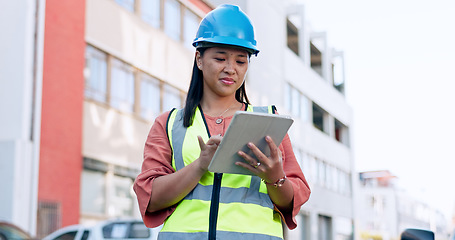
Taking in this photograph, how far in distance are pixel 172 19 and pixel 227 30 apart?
68.6 ft

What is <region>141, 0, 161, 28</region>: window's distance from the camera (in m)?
21.2

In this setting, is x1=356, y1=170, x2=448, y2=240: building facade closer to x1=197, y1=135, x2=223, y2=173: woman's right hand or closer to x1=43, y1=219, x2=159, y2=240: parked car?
x1=43, y1=219, x2=159, y2=240: parked car

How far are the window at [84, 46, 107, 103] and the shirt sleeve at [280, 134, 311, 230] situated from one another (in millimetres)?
15915

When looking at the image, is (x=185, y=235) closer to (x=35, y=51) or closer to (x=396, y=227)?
(x=35, y=51)

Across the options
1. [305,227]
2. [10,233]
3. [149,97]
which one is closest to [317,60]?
[305,227]

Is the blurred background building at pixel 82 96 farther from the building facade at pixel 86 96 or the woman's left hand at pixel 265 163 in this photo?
the woman's left hand at pixel 265 163

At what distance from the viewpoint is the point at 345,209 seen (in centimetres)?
4503

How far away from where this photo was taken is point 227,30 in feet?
8.05

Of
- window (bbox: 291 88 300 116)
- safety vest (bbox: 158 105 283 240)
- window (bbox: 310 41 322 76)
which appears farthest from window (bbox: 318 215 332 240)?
safety vest (bbox: 158 105 283 240)

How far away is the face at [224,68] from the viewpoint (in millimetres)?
2467

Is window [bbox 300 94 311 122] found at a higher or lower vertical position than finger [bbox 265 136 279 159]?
higher

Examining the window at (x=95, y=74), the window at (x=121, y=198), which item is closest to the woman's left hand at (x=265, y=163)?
→ the window at (x=95, y=74)

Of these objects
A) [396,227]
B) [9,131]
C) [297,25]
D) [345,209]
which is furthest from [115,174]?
[396,227]

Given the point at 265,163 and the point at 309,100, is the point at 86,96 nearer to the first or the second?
the point at 265,163
